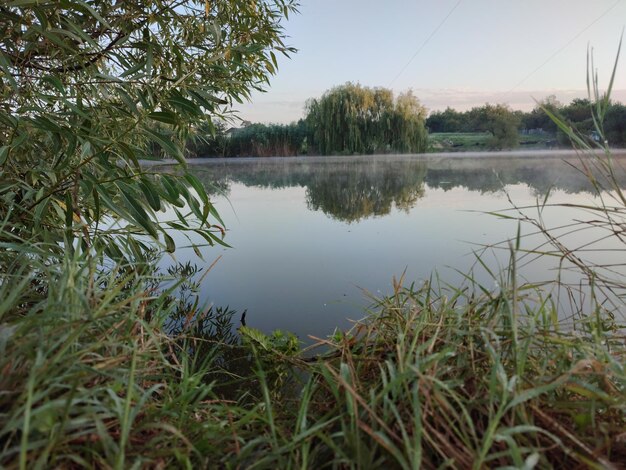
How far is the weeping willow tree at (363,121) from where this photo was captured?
740 centimetres

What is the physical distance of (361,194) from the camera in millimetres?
3770

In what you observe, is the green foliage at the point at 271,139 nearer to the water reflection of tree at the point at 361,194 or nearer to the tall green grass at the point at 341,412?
the water reflection of tree at the point at 361,194

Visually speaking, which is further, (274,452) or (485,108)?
(485,108)

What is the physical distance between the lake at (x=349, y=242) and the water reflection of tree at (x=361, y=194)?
0.01m

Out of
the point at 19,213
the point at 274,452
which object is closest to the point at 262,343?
the point at 19,213

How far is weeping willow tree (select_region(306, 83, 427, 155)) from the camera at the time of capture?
24.3ft

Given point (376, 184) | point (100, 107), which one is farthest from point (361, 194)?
point (100, 107)

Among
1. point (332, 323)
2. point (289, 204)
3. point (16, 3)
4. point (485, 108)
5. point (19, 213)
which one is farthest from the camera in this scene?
point (485, 108)

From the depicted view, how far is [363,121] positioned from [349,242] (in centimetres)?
575

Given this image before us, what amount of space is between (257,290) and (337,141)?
20.8ft

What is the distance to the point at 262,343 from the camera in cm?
107

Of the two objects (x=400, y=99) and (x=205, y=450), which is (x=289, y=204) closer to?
(x=205, y=450)

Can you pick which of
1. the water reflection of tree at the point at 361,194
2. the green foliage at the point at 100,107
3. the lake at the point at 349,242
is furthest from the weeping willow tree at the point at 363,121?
the green foliage at the point at 100,107

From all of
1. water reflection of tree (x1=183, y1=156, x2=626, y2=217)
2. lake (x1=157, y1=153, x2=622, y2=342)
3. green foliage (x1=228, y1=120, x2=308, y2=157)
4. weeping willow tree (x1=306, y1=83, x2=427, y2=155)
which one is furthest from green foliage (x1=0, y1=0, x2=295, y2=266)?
green foliage (x1=228, y1=120, x2=308, y2=157)
